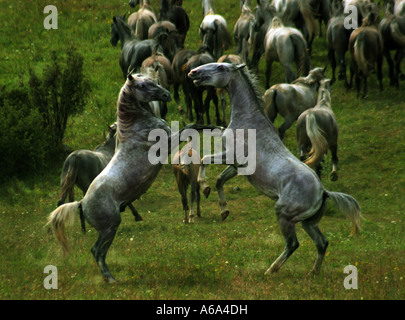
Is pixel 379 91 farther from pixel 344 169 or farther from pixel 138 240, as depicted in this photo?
pixel 138 240

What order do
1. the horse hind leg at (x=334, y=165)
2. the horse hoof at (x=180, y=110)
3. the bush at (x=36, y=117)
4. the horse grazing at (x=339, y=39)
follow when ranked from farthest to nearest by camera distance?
the horse grazing at (x=339, y=39) < the horse hoof at (x=180, y=110) < the bush at (x=36, y=117) < the horse hind leg at (x=334, y=165)

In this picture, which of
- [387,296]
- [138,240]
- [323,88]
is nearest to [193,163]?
[138,240]

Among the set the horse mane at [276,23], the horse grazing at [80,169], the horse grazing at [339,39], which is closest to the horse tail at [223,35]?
the horse mane at [276,23]

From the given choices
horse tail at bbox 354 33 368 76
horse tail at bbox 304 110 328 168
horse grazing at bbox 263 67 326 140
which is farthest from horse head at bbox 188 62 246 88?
horse tail at bbox 354 33 368 76

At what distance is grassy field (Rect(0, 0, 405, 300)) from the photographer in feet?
27.6

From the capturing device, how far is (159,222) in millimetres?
13430

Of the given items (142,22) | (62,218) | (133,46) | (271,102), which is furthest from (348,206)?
(142,22)

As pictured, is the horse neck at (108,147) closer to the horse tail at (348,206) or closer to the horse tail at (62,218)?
the horse tail at (62,218)

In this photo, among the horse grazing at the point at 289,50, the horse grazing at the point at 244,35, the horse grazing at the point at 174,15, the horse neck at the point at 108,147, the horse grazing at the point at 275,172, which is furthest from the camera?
the horse grazing at the point at 174,15

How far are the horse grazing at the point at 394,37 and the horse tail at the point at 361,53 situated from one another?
5.84ft

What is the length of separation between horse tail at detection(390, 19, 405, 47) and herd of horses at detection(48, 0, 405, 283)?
4 centimetres

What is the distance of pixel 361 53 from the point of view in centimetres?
→ 1958

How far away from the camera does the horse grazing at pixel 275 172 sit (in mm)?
8523

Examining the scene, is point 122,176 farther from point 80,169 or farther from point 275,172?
point 80,169
